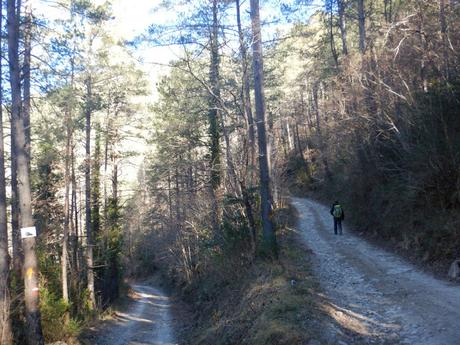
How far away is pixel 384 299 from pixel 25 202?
9.22 m

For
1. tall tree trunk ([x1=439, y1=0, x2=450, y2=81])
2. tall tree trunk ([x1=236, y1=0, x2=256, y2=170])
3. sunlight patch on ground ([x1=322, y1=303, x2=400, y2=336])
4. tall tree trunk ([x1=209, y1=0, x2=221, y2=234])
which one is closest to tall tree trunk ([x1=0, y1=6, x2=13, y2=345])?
tall tree trunk ([x1=209, y1=0, x2=221, y2=234])

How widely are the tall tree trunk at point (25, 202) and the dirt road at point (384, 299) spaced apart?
744 centimetres

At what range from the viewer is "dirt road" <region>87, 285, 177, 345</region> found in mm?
18609

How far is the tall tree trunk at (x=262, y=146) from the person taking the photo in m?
12.5

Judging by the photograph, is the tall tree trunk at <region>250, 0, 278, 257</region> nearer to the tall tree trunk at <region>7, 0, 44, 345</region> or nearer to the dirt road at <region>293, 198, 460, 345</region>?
the dirt road at <region>293, 198, 460, 345</region>

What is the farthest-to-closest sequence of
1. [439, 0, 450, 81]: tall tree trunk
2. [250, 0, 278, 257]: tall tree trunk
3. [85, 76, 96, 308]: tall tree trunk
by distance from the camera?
[85, 76, 96, 308]: tall tree trunk
[439, 0, 450, 81]: tall tree trunk
[250, 0, 278, 257]: tall tree trunk

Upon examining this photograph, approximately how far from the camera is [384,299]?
30.1 feet

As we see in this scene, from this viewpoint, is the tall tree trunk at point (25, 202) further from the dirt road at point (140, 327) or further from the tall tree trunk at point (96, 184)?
the tall tree trunk at point (96, 184)

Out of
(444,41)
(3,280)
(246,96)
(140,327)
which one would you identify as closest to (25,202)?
(3,280)

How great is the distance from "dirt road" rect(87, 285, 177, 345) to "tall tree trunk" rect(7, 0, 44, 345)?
6849mm

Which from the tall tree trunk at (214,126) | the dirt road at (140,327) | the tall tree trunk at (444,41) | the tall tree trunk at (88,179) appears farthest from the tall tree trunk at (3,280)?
the tall tree trunk at (444,41)

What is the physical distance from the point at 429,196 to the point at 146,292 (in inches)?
1273

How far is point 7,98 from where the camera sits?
14164 mm

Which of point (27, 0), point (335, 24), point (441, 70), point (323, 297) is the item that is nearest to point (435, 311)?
point (323, 297)
